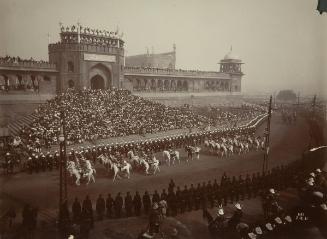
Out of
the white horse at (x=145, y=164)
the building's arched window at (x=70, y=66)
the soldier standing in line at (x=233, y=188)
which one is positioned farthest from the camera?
the building's arched window at (x=70, y=66)

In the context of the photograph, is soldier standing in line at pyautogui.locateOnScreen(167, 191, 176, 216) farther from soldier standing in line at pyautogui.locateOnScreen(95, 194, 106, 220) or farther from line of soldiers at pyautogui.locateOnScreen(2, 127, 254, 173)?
line of soldiers at pyautogui.locateOnScreen(2, 127, 254, 173)

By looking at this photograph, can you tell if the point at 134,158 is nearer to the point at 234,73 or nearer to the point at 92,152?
the point at 92,152

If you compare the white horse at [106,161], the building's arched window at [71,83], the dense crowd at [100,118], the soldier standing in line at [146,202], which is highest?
the building's arched window at [71,83]

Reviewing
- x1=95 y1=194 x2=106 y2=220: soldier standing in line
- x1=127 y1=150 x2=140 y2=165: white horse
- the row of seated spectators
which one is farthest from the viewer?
the row of seated spectators

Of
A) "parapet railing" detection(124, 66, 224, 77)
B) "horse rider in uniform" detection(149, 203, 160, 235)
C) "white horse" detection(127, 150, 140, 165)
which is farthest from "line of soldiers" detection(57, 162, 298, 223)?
"parapet railing" detection(124, 66, 224, 77)

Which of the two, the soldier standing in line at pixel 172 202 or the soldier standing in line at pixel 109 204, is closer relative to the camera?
the soldier standing in line at pixel 109 204

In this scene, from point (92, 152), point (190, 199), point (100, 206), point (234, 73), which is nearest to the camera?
point (100, 206)

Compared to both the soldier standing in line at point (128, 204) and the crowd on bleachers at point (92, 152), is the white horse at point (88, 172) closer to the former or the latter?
the crowd on bleachers at point (92, 152)

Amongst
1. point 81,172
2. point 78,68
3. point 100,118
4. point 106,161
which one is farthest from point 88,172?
point 78,68

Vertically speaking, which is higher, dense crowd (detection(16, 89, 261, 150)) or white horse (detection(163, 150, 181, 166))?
dense crowd (detection(16, 89, 261, 150))

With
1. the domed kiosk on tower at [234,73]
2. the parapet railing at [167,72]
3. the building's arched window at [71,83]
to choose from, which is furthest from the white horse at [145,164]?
the domed kiosk on tower at [234,73]

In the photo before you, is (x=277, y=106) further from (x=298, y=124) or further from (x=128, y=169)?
(x=128, y=169)
